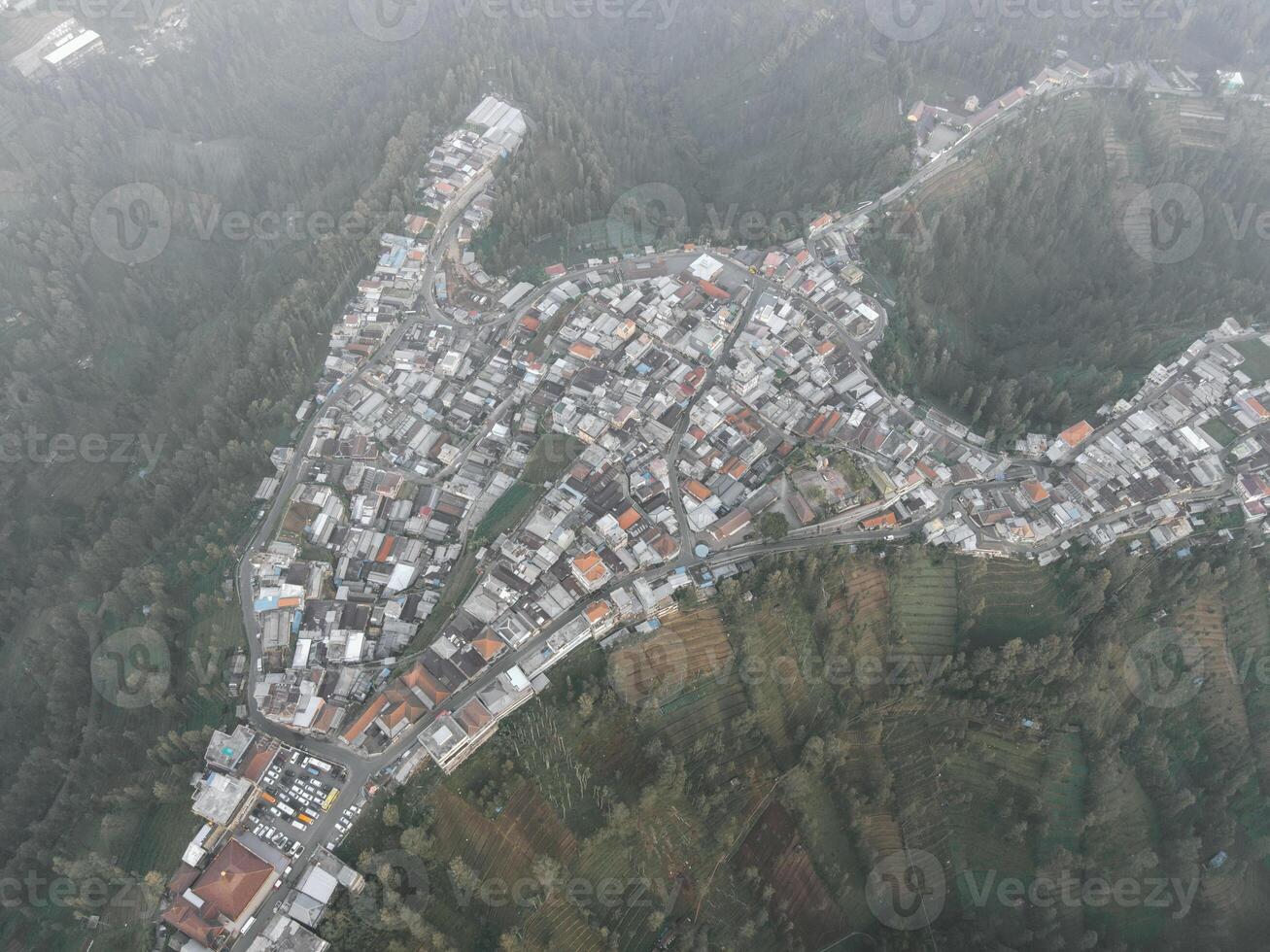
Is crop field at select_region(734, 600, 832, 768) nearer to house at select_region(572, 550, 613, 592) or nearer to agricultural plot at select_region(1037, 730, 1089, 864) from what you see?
house at select_region(572, 550, 613, 592)

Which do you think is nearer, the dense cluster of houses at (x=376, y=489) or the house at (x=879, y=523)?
the dense cluster of houses at (x=376, y=489)

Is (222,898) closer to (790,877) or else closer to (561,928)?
(561,928)

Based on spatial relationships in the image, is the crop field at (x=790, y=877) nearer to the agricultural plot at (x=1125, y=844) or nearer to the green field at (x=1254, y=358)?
the agricultural plot at (x=1125, y=844)

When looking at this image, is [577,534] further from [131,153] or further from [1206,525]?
[131,153]

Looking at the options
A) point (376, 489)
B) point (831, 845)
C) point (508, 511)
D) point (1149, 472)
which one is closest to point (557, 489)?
point (508, 511)

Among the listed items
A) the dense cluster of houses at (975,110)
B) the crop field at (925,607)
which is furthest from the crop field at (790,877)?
the dense cluster of houses at (975,110)
